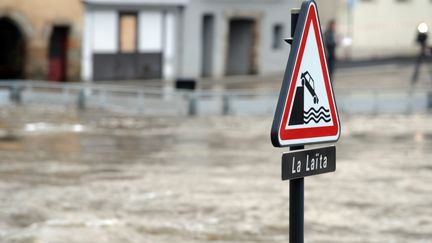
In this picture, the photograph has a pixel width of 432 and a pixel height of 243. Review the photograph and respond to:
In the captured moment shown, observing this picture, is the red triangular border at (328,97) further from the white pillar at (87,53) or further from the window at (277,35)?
the window at (277,35)

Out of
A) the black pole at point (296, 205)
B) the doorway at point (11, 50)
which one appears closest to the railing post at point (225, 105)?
the doorway at point (11, 50)

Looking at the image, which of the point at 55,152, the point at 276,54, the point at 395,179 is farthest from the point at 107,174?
the point at 276,54

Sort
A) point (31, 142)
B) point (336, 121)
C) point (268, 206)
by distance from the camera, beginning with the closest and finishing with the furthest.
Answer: point (336, 121) → point (268, 206) → point (31, 142)

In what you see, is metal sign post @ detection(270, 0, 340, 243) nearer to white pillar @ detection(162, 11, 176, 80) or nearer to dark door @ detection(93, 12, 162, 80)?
dark door @ detection(93, 12, 162, 80)

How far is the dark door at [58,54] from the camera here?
37.5m

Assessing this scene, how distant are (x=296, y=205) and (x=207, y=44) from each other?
37.7 m

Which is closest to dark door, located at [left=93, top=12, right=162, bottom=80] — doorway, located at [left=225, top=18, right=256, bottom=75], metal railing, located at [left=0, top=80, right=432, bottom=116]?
doorway, located at [left=225, top=18, right=256, bottom=75]

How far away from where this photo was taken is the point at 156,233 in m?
12.3

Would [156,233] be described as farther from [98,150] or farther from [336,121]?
[98,150]

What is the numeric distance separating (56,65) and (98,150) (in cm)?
1792

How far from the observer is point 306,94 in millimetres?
5883

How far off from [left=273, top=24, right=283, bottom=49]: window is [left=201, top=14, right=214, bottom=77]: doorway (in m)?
3.98

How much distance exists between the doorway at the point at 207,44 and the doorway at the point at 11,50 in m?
8.57

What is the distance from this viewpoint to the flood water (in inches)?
492
